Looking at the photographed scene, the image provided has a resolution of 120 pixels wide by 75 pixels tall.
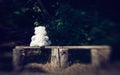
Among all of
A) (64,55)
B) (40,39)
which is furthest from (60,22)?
(64,55)

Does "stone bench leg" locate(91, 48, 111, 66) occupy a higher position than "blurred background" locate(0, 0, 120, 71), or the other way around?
"blurred background" locate(0, 0, 120, 71)

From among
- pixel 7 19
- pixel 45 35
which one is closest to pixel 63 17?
pixel 45 35

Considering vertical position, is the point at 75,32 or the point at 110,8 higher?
the point at 110,8

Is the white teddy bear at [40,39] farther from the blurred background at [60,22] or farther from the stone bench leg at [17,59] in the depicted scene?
the blurred background at [60,22]

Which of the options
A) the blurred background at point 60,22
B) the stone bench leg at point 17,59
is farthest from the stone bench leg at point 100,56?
the stone bench leg at point 17,59

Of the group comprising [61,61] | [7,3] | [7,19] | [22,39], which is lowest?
[61,61]

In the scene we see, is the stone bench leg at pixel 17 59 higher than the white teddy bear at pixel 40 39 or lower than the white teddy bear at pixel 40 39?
lower

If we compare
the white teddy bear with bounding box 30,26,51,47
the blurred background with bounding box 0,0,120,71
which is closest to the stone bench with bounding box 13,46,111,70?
the white teddy bear with bounding box 30,26,51,47

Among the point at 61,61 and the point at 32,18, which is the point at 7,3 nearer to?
the point at 32,18

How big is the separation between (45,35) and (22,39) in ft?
5.40

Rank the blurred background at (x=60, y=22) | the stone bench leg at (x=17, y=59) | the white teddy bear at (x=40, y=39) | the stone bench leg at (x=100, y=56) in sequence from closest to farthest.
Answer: the stone bench leg at (x=100, y=56) < the stone bench leg at (x=17, y=59) < the white teddy bear at (x=40, y=39) < the blurred background at (x=60, y=22)

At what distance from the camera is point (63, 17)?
954 centimetres

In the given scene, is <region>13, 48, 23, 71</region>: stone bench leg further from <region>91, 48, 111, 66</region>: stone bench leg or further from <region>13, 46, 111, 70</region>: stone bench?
<region>91, 48, 111, 66</region>: stone bench leg

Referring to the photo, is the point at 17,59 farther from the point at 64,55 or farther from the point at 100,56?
the point at 100,56
